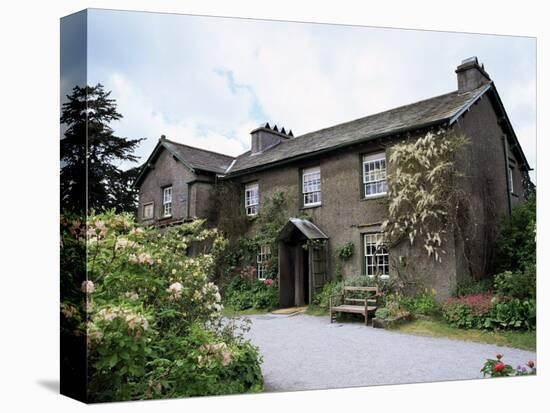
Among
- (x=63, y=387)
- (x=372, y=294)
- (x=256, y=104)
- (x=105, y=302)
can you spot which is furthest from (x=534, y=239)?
(x=63, y=387)

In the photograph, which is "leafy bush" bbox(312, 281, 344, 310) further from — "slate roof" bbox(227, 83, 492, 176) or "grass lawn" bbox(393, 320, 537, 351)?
"slate roof" bbox(227, 83, 492, 176)

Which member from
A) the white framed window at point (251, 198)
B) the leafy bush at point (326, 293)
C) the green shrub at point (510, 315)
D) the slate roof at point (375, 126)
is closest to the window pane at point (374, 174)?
the slate roof at point (375, 126)

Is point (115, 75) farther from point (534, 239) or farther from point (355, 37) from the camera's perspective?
point (534, 239)

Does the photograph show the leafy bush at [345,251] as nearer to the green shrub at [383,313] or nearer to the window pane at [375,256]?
the window pane at [375,256]

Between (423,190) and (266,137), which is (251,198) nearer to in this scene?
(266,137)

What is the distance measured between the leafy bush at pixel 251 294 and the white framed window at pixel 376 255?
1719 mm

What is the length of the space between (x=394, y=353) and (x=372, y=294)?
1408 mm

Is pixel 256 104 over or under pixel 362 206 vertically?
Answer: over

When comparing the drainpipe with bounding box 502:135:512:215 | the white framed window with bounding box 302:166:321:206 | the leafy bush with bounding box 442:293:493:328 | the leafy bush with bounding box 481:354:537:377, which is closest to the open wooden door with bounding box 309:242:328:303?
the white framed window with bounding box 302:166:321:206

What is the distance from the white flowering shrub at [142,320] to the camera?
178 inches

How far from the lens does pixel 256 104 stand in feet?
22.1

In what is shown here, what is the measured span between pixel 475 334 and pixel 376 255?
202 cm

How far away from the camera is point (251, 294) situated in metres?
7.34

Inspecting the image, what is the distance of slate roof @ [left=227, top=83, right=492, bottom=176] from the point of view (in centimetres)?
796
